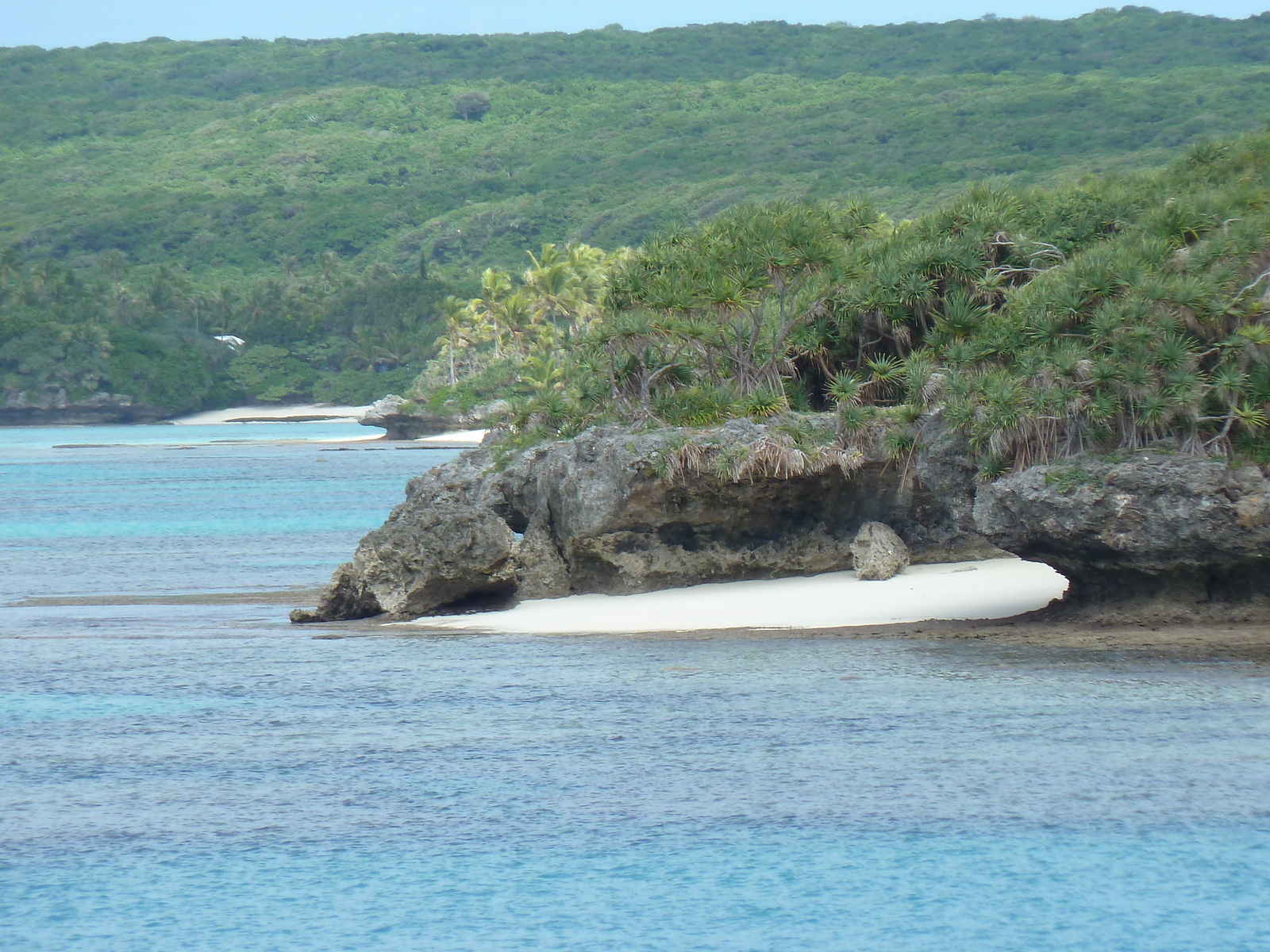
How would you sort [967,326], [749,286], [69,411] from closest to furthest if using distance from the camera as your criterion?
1. [967,326]
2. [749,286]
3. [69,411]

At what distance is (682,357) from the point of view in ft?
66.3

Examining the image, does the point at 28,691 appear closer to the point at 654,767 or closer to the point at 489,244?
the point at 654,767

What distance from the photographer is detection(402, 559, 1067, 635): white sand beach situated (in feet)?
49.3

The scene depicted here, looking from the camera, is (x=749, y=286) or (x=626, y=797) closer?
(x=626, y=797)

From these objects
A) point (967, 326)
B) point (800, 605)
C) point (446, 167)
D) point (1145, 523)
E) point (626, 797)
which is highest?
point (446, 167)

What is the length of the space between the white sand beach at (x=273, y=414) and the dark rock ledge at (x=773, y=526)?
4100 inches

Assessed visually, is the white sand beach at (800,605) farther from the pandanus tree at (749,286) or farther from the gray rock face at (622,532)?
the pandanus tree at (749,286)

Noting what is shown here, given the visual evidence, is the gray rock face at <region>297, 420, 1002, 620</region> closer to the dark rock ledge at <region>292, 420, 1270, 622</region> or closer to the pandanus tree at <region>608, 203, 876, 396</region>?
the dark rock ledge at <region>292, 420, 1270, 622</region>

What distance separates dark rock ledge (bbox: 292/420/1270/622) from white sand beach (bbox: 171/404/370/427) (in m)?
104

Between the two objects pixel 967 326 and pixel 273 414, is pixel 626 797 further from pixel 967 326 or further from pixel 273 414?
pixel 273 414

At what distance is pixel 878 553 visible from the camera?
16.8m

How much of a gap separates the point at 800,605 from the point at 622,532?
2571mm

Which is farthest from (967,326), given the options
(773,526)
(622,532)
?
(622,532)

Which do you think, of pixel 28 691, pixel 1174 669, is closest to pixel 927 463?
pixel 1174 669
